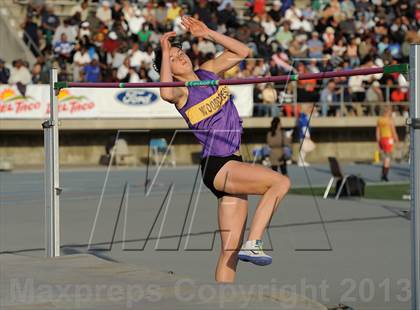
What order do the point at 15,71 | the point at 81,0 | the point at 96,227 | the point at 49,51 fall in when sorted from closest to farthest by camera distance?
the point at 96,227 < the point at 15,71 < the point at 49,51 < the point at 81,0

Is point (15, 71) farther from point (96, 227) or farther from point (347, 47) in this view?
point (96, 227)

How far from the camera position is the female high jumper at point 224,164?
908 centimetres

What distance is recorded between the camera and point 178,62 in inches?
381

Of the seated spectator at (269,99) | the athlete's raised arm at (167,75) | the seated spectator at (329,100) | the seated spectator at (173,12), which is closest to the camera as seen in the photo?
the athlete's raised arm at (167,75)

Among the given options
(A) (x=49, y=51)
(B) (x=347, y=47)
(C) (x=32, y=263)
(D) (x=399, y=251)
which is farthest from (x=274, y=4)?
(C) (x=32, y=263)

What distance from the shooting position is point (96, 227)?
631 inches

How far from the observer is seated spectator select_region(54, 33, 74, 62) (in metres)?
32.3

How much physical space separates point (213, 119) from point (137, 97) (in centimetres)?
2183

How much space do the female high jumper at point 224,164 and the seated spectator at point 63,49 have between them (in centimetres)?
2303

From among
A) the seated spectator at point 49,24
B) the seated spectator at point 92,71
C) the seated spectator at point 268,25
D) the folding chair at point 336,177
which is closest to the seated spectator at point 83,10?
the seated spectator at point 49,24

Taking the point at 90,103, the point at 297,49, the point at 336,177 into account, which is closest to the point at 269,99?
the point at 297,49

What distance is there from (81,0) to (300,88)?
736 centimetres

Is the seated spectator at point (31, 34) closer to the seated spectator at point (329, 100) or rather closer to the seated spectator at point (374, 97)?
the seated spectator at point (329, 100)

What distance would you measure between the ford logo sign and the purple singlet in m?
21.4
